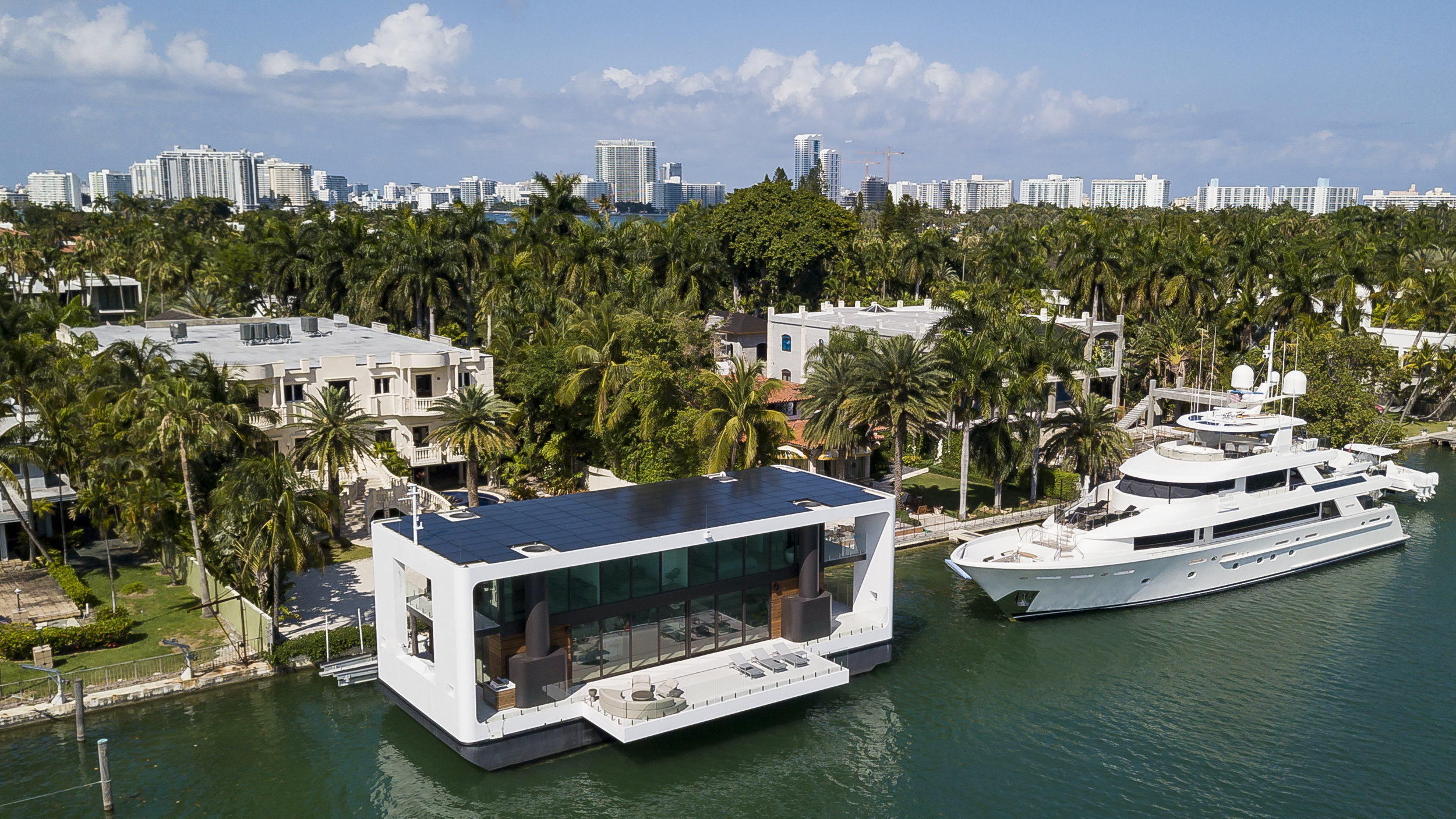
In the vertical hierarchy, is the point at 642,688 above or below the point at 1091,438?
below

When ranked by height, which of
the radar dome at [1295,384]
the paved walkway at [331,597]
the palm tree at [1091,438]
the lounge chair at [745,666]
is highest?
the radar dome at [1295,384]

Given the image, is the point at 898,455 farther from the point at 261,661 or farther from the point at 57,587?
the point at 57,587

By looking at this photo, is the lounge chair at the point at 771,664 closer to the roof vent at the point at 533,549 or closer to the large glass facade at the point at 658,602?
the large glass facade at the point at 658,602

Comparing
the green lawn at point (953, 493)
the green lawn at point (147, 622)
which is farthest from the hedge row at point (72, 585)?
the green lawn at point (953, 493)

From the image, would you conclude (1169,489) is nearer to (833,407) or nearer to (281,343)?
(833,407)

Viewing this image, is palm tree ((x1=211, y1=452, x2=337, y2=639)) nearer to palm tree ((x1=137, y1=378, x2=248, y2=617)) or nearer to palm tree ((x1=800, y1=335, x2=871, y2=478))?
palm tree ((x1=137, y1=378, x2=248, y2=617))

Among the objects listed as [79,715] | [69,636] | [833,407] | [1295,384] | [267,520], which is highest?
[1295,384]

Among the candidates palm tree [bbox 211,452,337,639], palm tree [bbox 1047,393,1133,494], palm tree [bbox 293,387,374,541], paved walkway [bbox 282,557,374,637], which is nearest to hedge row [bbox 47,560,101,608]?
palm tree [bbox 211,452,337,639]

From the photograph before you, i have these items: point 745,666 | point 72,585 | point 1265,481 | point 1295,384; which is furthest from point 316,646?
point 1295,384
